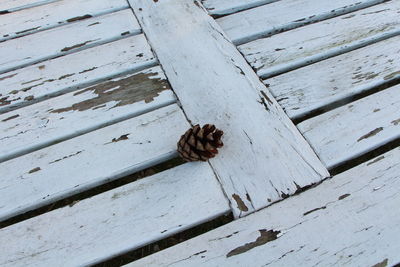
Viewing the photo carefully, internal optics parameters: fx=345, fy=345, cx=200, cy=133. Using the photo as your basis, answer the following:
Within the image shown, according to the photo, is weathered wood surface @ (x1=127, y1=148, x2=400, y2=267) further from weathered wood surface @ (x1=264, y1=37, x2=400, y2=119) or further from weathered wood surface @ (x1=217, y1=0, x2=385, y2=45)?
weathered wood surface @ (x1=217, y1=0, x2=385, y2=45)

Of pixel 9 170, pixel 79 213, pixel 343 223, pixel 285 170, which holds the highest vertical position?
pixel 9 170

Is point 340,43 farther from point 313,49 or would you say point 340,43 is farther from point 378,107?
point 378,107

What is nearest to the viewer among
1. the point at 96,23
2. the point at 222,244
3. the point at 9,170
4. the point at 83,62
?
the point at 222,244

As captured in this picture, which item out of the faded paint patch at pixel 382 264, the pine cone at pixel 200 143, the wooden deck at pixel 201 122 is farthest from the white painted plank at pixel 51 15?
the faded paint patch at pixel 382 264

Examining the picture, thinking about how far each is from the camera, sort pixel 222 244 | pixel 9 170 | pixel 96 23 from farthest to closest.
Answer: pixel 96 23 < pixel 9 170 < pixel 222 244

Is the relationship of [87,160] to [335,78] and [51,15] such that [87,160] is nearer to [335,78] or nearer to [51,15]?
[51,15]

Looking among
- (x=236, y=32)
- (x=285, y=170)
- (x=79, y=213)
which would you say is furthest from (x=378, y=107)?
(x=79, y=213)

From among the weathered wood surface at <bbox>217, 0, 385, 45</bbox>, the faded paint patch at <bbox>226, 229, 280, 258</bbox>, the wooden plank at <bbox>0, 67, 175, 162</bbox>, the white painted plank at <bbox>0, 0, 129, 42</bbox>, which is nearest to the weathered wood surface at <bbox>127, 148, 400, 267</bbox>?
the faded paint patch at <bbox>226, 229, 280, 258</bbox>
